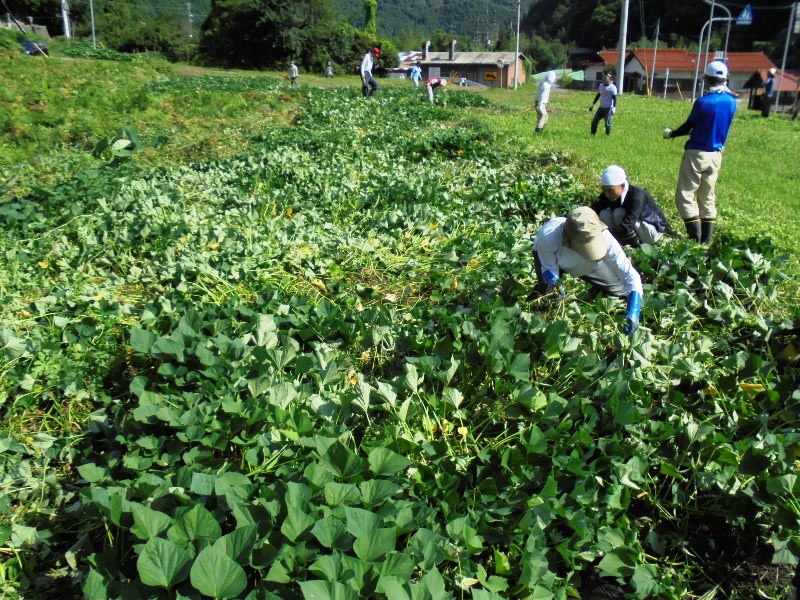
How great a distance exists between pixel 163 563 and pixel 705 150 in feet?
21.0

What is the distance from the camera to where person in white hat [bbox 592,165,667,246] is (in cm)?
537

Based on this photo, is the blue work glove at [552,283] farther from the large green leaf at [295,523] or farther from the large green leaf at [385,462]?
the large green leaf at [295,523]

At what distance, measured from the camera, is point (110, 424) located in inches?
144

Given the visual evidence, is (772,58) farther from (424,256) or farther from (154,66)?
(424,256)

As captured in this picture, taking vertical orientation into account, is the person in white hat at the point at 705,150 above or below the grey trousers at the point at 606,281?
above

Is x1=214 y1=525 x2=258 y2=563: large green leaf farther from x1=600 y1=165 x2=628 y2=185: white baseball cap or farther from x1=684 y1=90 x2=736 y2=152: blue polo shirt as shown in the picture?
x1=684 y1=90 x2=736 y2=152: blue polo shirt

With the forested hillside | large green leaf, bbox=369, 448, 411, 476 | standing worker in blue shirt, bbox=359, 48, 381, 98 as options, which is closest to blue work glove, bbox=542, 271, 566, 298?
large green leaf, bbox=369, 448, 411, 476

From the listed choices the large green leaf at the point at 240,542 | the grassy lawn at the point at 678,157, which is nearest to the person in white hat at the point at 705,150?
the grassy lawn at the point at 678,157

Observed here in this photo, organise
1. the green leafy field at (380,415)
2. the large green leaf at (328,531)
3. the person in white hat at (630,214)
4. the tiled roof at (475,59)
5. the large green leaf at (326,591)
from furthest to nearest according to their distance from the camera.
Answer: the tiled roof at (475,59) < the person in white hat at (630,214) < the green leafy field at (380,415) < the large green leaf at (328,531) < the large green leaf at (326,591)

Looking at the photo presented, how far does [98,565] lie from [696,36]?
84.7 metres

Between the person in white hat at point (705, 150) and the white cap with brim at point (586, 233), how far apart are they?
10.7 ft

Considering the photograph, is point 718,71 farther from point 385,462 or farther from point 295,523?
point 295,523

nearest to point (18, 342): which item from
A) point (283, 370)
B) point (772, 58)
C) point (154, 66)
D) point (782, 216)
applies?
point (283, 370)

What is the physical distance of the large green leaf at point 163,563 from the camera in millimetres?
2143
